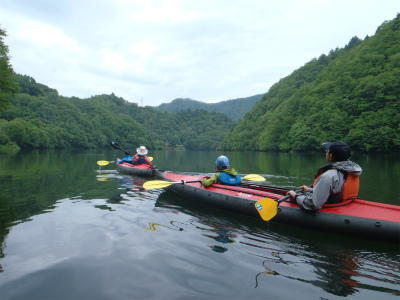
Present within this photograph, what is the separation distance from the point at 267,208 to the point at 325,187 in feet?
3.90

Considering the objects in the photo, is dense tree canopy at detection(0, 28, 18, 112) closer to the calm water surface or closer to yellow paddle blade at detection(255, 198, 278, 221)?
the calm water surface

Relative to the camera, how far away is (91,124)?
101 meters

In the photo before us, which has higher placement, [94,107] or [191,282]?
[94,107]

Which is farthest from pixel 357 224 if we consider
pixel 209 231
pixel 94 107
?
pixel 94 107

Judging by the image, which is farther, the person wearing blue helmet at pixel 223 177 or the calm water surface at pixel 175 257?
the person wearing blue helmet at pixel 223 177

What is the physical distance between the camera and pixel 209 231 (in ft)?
19.5

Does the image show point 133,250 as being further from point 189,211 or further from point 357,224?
point 357,224

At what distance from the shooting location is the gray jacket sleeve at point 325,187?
17.4 ft

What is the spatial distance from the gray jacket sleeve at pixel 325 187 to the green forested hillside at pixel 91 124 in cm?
3754

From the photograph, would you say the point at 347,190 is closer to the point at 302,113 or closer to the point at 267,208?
the point at 267,208

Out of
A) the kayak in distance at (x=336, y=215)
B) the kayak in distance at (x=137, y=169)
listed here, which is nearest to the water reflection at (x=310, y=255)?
the kayak in distance at (x=336, y=215)

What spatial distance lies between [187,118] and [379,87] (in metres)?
143

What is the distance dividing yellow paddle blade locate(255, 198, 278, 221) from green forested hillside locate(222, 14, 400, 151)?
141 ft

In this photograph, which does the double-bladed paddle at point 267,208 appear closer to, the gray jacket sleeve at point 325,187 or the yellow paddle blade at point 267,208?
the yellow paddle blade at point 267,208
